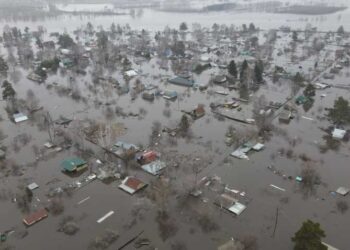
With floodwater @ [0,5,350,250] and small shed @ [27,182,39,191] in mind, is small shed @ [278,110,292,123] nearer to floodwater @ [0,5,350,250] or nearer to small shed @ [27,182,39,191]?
floodwater @ [0,5,350,250]

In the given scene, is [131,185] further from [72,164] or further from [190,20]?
[190,20]

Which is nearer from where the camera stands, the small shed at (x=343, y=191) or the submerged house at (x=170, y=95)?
the small shed at (x=343, y=191)

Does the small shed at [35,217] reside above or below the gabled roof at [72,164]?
below

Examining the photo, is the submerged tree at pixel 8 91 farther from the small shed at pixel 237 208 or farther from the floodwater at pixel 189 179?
the small shed at pixel 237 208

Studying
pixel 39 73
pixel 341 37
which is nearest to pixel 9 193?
pixel 39 73

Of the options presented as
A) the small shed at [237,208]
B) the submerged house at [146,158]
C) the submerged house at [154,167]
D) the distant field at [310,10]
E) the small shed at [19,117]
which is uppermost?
the distant field at [310,10]

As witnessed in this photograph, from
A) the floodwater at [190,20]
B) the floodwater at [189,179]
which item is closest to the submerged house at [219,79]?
the floodwater at [189,179]
